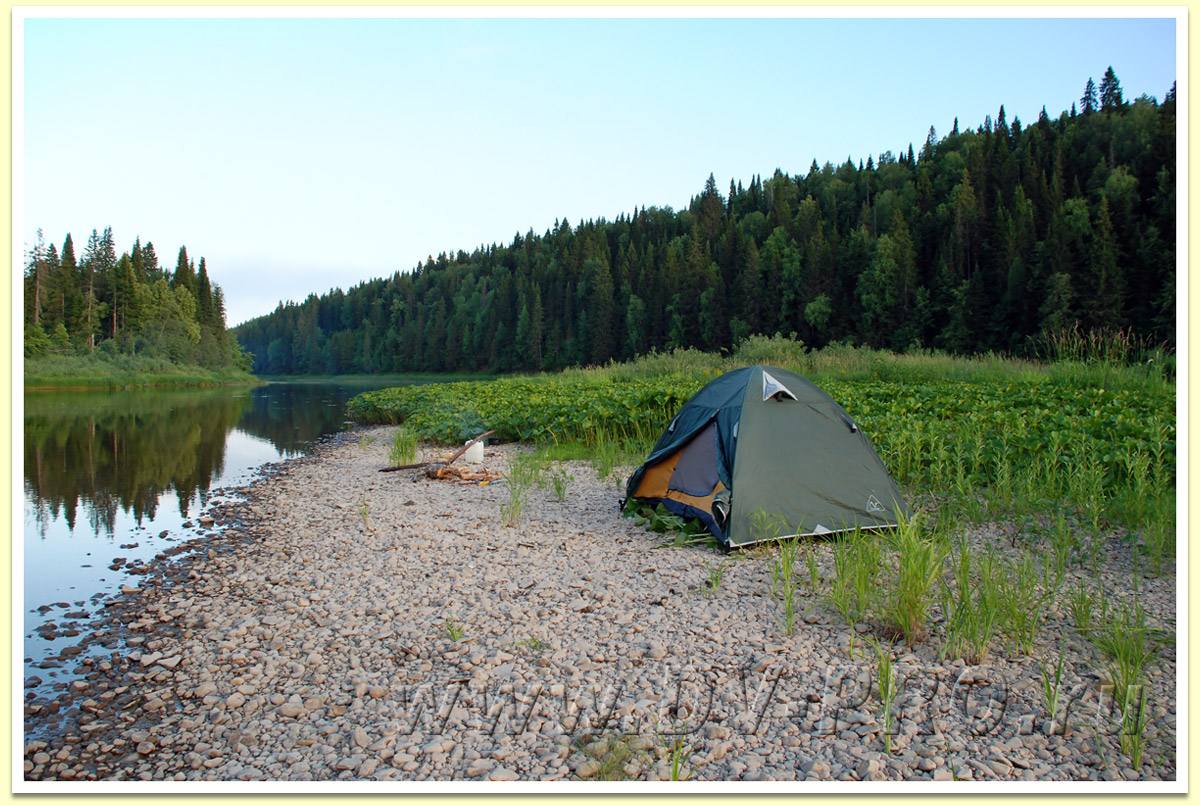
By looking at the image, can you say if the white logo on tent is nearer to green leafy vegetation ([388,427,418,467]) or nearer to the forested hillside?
green leafy vegetation ([388,427,418,467])

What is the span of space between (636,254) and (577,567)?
244 feet

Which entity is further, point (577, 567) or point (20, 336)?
point (577, 567)

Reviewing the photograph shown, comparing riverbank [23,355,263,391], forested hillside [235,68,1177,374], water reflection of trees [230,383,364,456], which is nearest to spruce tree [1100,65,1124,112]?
forested hillside [235,68,1177,374]

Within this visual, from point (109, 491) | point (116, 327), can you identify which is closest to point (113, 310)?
point (116, 327)

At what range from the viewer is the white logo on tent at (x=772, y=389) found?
5477 millimetres

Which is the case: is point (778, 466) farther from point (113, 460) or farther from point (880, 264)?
point (880, 264)

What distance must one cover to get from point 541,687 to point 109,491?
9295 millimetres

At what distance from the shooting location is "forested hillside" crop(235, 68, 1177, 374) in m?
40.1

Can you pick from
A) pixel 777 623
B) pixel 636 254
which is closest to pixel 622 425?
pixel 777 623

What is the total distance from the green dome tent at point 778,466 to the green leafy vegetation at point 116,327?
39.7m

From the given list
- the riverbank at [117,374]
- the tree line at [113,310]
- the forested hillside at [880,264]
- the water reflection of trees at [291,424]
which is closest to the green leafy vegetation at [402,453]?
the water reflection of trees at [291,424]

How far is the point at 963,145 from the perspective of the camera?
7156 centimetres

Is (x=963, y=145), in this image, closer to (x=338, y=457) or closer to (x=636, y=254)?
(x=636, y=254)
